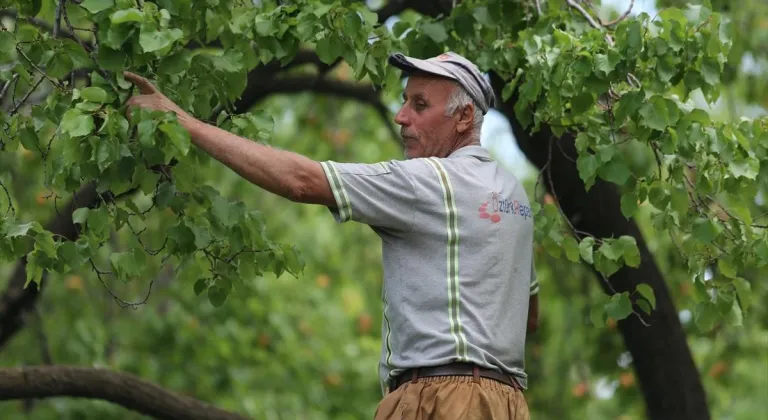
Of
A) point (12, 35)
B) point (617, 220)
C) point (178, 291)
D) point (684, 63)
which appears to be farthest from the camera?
point (178, 291)

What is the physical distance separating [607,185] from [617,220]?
0.57 feet

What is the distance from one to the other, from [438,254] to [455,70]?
63 cm

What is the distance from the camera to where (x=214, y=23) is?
180 inches

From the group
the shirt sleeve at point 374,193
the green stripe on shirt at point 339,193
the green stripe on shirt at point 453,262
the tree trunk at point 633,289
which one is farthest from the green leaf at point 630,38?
the tree trunk at point 633,289

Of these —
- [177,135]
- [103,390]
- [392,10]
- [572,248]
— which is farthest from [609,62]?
[103,390]

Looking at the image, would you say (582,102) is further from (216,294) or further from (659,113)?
(216,294)

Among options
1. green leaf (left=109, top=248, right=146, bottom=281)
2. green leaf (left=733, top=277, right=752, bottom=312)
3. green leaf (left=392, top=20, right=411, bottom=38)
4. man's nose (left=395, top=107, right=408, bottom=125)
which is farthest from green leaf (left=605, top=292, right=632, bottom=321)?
green leaf (left=109, top=248, right=146, bottom=281)

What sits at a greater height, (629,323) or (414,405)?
(414,405)

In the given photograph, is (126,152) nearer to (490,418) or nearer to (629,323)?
(490,418)

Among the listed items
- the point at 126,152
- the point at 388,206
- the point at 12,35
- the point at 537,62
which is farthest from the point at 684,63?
the point at 12,35

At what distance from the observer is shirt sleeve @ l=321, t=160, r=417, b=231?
12.2 ft

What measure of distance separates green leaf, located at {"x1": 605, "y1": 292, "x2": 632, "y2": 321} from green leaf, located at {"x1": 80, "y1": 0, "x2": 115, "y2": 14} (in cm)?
198

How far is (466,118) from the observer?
4.12m

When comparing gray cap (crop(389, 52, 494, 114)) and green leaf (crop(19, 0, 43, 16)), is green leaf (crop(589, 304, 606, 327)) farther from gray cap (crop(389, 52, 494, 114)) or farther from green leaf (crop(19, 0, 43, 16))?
green leaf (crop(19, 0, 43, 16))
